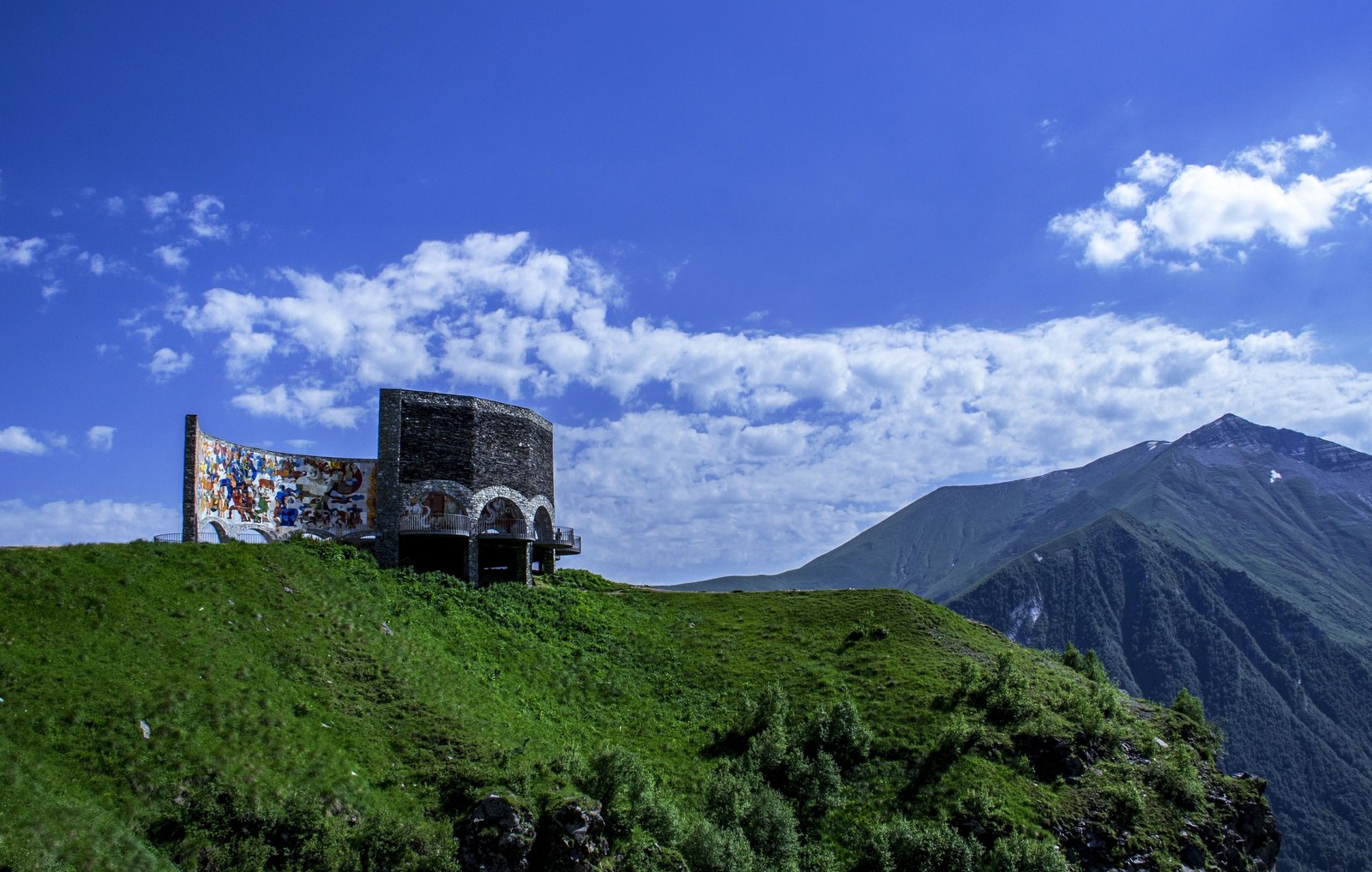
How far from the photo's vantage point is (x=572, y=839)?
88.6 ft

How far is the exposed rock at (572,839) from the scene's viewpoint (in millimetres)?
26625

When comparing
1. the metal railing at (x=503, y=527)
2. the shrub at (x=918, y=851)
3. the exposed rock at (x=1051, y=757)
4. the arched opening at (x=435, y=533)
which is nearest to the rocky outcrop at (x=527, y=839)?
the shrub at (x=918, y=851)

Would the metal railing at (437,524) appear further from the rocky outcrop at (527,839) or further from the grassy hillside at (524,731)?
the rocky outcrop at (527,839)

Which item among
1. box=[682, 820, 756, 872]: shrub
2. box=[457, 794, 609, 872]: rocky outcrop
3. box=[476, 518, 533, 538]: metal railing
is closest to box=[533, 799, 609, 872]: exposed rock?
box=[457, 794, 609, 872]: rocky outcrop

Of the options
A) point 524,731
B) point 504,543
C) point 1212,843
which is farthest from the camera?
point 504,543

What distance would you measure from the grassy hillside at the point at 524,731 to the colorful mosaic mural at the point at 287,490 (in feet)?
13.7

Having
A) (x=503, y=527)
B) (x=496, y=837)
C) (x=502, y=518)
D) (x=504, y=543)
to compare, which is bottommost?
(x=496, y=837)

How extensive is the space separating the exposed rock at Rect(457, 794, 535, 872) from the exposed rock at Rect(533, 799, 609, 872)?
0.46 m

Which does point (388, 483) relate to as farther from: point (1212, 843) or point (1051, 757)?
point (1212, 843)

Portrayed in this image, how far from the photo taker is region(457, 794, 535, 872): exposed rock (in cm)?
2594

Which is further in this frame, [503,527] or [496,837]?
[503,527]

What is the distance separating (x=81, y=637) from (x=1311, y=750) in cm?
21869

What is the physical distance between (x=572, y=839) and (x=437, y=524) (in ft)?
80.1

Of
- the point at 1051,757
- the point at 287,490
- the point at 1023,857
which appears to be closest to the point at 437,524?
the point at 287,490
